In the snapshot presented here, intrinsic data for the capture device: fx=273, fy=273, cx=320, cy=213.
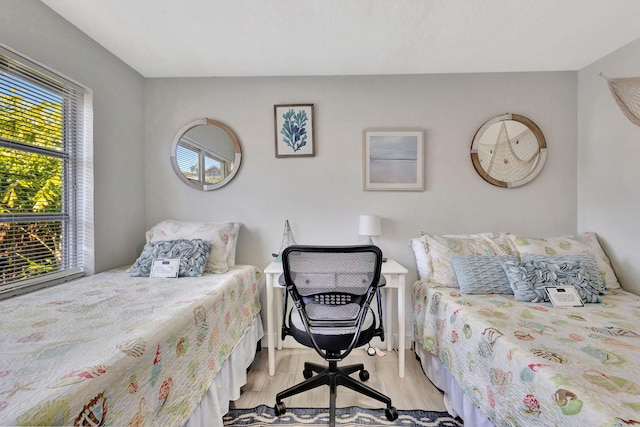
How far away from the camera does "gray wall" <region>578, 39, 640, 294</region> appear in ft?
6.54

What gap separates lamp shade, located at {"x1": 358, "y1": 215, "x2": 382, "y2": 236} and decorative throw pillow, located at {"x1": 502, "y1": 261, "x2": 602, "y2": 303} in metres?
0.94

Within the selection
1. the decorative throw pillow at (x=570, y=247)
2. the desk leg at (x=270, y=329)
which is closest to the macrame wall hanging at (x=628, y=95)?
the decorative throw pillow at (x=570, y=247)

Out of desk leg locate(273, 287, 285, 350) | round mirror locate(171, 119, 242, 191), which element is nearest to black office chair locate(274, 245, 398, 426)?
desk leg locate(273, 287, 285, 350)

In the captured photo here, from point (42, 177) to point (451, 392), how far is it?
9.26ft

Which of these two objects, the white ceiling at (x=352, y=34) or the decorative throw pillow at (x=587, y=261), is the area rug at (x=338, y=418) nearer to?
the decorative throw pillow at (x=587, y=261)

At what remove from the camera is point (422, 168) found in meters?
2.44

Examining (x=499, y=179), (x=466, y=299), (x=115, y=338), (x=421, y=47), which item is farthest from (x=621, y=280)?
(x=115, y=338)

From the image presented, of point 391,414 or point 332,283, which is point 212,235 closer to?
point 332,283

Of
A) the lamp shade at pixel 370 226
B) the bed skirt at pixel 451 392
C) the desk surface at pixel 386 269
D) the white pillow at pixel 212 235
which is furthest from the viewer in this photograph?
the lamp shade at pixel 370 226

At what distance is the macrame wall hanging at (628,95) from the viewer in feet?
6.43

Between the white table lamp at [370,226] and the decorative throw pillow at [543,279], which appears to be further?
the white table lamp at [370,226]

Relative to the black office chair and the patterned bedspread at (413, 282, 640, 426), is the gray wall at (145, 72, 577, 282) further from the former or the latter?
the black office chair

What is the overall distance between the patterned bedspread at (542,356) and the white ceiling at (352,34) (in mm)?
1802

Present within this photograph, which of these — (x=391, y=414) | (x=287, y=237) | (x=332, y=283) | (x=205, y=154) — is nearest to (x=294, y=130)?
(x=205, y=154)
